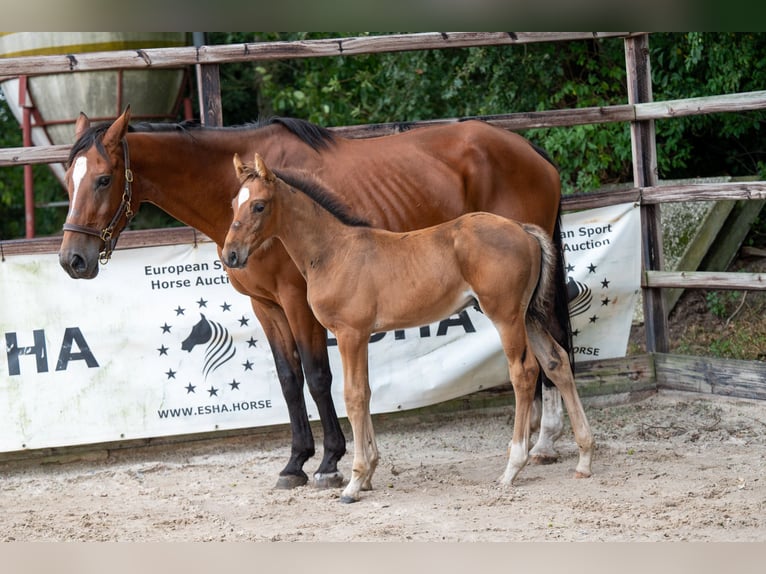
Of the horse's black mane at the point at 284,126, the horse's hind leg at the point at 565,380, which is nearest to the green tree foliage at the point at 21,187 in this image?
the horse's black mane at the point at 284,126

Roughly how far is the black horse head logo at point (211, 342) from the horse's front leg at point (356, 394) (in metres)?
1.55

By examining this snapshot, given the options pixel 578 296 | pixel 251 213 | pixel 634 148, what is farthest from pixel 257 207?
pixel 634 148

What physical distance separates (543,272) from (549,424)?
1180 mm

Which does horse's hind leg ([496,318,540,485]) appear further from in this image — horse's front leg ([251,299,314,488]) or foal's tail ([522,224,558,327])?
horse's front leg ([251,299,314,488])

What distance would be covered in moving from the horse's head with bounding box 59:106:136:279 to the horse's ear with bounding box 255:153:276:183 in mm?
757

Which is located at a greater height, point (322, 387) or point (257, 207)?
point (257, 207)

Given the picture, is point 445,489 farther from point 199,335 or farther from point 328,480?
Result: point 199,335

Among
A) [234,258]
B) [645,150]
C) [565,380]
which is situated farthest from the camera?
[645,150]

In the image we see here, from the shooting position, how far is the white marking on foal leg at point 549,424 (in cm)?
492

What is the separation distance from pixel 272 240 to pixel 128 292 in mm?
1499

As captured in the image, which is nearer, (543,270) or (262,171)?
(262,171)

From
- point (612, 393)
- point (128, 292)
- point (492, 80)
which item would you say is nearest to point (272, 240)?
point (128, 292)

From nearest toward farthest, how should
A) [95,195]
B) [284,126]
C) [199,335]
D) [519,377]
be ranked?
[519,377], [95,195], [284,126], [199,335]

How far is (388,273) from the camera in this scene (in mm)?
4207
